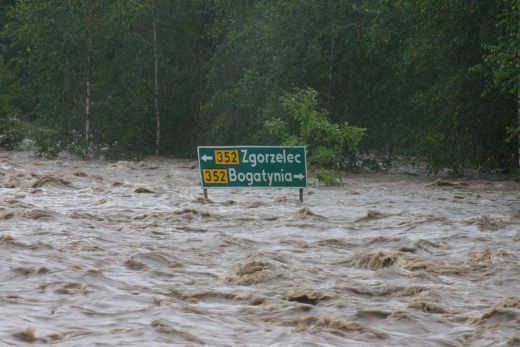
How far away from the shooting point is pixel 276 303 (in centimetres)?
1035

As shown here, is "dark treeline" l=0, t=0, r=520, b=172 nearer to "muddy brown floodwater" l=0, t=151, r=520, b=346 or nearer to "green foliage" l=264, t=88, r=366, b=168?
"green foliage" l=264, t=88, r=366, b=168

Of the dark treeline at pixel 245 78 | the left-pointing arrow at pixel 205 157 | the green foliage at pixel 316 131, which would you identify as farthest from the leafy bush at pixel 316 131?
the left-pointing arrow at pixel 205 157

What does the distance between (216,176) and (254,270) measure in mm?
8013

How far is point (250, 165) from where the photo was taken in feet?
65.9

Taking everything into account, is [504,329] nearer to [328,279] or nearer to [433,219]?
[328,279]

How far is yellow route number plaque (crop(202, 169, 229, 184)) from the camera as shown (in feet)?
66.3

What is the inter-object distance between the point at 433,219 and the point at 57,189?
8.86 m

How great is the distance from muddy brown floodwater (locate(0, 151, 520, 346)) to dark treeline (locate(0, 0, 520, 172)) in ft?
30.4

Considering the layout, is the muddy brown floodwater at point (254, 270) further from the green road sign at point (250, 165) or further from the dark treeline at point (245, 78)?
the dark treeline at point (245, 78)

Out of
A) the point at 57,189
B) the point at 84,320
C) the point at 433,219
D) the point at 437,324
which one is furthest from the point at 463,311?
the point at 57,189

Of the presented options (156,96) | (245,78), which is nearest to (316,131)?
(245,78)

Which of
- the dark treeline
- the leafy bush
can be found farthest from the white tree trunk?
the leafy bush

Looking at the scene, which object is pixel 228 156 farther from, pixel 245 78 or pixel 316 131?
pixel 245 78

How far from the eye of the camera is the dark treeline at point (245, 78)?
3183 centimetres
